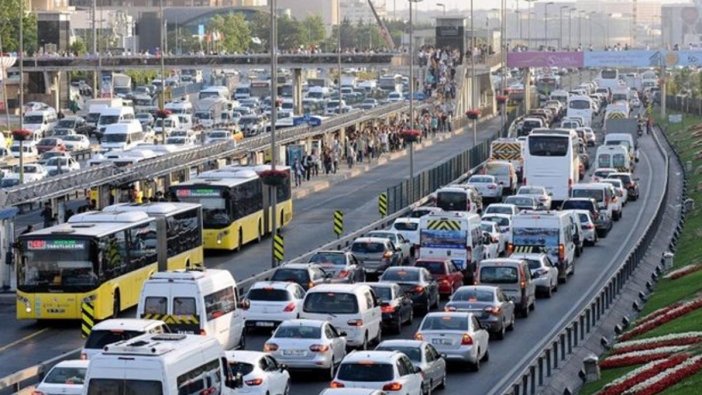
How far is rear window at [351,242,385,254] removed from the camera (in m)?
53.1

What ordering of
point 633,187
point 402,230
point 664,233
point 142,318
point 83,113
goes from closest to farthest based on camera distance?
point 142,318 < point 402,230 < point 664,233 < point 633,187 < point 83,113

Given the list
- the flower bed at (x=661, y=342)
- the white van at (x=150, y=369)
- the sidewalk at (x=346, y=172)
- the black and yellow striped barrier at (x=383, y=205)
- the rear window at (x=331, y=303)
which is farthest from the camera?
the sidewalk at (x=346, y=172)

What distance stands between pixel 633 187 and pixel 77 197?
24.7m

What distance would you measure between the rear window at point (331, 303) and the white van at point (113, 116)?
241 feet

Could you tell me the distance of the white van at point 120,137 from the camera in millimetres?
97694

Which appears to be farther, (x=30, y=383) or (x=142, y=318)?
(x=142, y=318)

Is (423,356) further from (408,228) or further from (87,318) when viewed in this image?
(408,228)

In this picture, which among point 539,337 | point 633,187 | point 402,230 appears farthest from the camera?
point 633,187

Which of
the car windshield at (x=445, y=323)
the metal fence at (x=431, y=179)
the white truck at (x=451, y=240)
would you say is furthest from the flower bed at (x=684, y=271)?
the metal fence at (x=431, y=179)

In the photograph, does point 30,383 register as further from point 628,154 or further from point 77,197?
point 628,154

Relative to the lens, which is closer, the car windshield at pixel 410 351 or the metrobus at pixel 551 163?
the car windshield at pixel 410 351

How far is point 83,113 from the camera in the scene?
14138 cm

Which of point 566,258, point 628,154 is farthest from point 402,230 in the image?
point 628,154

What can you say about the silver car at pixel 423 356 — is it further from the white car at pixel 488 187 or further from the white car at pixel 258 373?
the white car at pixel 488 187
